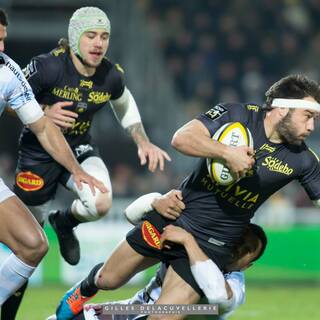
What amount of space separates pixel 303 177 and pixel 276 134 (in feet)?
1.20

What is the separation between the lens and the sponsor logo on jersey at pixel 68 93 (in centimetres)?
759

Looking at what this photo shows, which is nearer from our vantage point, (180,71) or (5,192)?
(5,192)

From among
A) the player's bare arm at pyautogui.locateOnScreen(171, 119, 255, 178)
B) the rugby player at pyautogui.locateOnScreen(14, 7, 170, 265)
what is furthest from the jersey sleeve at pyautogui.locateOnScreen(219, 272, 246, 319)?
the rugby player at pyautogui.locateOnScreen(14, 7, 170, 265)

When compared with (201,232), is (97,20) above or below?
above

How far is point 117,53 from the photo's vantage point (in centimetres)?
1574

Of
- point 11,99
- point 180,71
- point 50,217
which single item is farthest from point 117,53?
point 11,99

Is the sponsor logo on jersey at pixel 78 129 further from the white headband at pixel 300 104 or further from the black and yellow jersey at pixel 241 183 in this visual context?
the white headband at pixel 300 104

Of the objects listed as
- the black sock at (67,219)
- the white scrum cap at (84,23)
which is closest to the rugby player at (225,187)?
the black sock at (67,219)

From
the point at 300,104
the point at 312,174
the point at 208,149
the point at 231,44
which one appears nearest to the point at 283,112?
the point at 300,104

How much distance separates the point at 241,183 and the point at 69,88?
1832mm

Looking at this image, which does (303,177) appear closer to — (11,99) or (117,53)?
(11,99)

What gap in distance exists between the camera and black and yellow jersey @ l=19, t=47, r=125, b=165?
7512 millimetres

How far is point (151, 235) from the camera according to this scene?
6.73m

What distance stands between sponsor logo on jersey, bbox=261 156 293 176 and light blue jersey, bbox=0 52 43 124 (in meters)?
1.59
